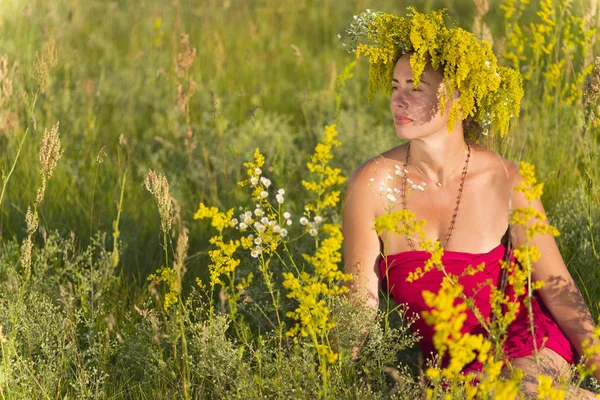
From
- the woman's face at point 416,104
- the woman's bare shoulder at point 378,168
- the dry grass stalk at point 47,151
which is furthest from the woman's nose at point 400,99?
the dry grass stalk at point 47,151

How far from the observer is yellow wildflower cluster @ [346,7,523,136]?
3.29 meters

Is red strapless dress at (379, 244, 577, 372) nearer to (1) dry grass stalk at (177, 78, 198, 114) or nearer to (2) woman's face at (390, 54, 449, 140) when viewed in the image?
(2) woman's face at (390, 54, 449, 140)

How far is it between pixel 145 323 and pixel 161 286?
1.94 feet

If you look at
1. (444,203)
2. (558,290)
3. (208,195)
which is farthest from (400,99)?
(208,195)

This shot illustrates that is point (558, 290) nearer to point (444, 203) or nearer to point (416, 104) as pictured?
point (444, 203)

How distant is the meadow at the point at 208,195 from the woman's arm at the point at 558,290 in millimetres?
192

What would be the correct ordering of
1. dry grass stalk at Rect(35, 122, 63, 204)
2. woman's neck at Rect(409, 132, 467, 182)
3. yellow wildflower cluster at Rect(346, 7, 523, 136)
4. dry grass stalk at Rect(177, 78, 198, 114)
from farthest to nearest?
1. dry grass stalk at Rect(177, 78, 198, 114)
2. woman's neck at Rect(409, 132, 467, 182)
3. yellow wildflower cluster at Rect(346, 7, 523, 136)
4. dry grass stalk at Rect(35, 122, 63, 204)

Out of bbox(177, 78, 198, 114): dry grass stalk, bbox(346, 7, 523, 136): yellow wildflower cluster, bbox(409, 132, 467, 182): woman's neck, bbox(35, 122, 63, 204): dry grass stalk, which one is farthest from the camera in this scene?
bbox(177, 78, 198, 114): dry grass stalk

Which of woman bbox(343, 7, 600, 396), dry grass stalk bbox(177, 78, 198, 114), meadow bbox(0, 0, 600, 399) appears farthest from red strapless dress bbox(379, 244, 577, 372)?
dry grass stalk bbox(177, 78, 198, 114)

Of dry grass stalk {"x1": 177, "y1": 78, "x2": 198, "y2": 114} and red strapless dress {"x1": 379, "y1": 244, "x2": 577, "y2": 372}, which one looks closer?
red strapless dress {"x1": 379, "y1": 244, "x2": 577, "y2": 372}

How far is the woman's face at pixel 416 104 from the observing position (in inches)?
131

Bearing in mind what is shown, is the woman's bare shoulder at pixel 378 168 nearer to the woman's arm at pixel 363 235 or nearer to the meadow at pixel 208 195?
the woman's arm at pixel 363 235

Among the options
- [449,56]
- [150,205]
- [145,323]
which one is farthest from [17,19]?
[449,56]

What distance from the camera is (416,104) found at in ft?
11.0
